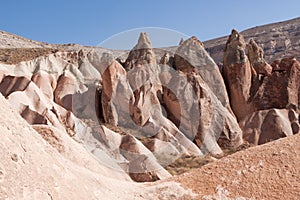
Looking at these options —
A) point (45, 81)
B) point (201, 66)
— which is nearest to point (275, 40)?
point (201, 66)

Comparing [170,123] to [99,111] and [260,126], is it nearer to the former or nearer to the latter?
[99,111]

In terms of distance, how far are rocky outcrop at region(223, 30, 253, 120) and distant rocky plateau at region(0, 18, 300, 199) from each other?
2.8 inches

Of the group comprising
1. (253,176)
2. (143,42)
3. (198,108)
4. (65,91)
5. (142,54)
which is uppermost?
(143,42)

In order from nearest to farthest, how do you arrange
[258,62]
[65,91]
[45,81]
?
1. [45,81]
2. [65,91]
3. [258,62]

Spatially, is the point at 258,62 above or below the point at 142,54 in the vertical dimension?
below

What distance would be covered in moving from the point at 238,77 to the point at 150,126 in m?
10.2

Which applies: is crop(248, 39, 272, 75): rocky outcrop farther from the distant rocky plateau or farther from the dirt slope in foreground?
the dirt slope in foreground

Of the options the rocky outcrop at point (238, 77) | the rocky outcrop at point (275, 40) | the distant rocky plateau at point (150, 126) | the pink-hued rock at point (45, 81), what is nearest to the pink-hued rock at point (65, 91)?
the distant rocky plateau at point (150, 126)

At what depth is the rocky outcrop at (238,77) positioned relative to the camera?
25.8 metres

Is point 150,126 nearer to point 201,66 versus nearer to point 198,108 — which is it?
point 198,108

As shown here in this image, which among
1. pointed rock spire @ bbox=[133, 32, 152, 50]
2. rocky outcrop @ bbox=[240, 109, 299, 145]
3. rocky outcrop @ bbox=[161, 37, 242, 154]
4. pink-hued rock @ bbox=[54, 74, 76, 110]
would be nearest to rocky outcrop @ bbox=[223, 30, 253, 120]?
rocky outcrop @ bbox=[161, 37, 242, 154]

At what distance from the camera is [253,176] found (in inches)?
252

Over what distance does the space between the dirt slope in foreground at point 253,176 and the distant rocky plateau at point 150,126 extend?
0.06 ft

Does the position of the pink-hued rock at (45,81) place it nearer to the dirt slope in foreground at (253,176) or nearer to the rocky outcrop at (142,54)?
the rocky outcrop at (142,54)
